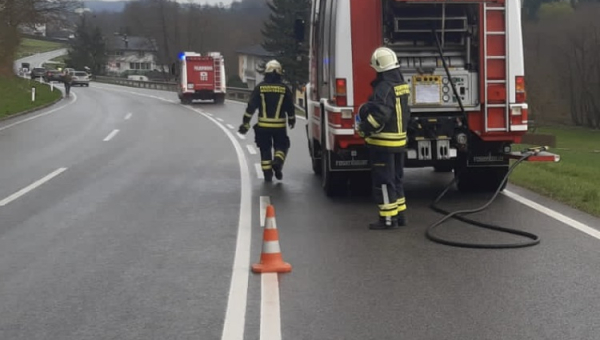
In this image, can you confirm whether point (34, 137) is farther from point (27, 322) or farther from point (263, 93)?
point (27, 322)

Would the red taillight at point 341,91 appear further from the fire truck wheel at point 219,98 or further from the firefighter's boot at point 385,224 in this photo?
the fire truck wheel at point 219,98

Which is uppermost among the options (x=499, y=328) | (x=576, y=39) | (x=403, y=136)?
(x=576, y=39)

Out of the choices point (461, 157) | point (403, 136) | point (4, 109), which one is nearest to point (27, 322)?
point (403, 136)

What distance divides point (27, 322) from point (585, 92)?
72.0 metres

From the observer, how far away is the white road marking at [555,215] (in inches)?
332

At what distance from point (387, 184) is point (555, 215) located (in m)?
1.99

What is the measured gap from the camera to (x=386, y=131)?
892 centimetres

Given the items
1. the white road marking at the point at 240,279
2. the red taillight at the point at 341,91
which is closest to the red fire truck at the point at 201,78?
the white road marking at the point at 240,279

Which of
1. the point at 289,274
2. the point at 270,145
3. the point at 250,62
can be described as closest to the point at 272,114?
the point at 270,145

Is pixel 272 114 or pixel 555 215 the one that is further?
pixel 272 114

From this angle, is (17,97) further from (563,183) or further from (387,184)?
(387,184)

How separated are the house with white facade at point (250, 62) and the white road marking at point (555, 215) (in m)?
99.0

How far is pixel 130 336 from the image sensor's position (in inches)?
204

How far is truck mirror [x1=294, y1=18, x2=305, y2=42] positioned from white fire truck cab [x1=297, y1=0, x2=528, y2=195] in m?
1.84
